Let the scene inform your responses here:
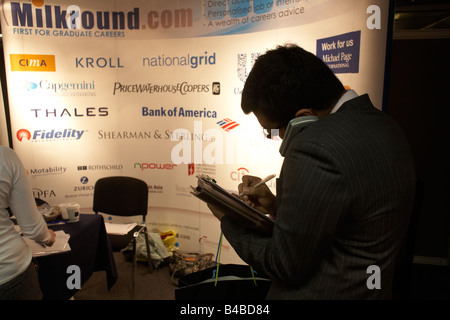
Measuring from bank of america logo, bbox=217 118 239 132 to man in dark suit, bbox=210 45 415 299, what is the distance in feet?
7.53

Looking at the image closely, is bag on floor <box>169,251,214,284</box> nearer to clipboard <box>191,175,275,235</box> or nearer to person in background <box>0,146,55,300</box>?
person in background <box>0,146,55,300</box>

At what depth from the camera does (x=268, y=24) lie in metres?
2.91

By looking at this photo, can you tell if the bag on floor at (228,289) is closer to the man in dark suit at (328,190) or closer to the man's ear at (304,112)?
the man in dark suit at (328,190)

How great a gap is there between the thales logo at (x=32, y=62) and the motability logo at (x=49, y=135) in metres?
0.69

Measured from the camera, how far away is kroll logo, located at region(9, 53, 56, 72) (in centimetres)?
347

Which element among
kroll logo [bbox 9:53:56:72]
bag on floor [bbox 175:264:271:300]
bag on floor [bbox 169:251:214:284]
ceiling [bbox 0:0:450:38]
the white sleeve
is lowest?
bag on floor [bbox 169:251:214:284]

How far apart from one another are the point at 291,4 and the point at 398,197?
96.8 inches

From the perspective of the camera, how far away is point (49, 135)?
3688 millimetres

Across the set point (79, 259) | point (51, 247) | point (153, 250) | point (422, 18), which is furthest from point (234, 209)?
point (422, 18)

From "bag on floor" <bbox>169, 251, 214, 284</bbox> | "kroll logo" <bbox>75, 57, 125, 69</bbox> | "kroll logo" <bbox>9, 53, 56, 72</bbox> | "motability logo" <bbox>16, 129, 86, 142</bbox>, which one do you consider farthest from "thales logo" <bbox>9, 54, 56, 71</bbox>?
"bag on floor" <bbox>169, 251, 214, 284</bbox>

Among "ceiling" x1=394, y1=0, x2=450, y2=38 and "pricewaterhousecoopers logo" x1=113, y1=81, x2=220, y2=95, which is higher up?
"ceiling" x1=394, y1=0, x2=450, y2=38

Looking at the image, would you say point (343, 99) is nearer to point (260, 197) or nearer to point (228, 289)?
point (260, 197)

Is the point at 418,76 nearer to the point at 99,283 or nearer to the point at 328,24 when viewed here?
the point at 328,24

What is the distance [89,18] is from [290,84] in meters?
3.49
